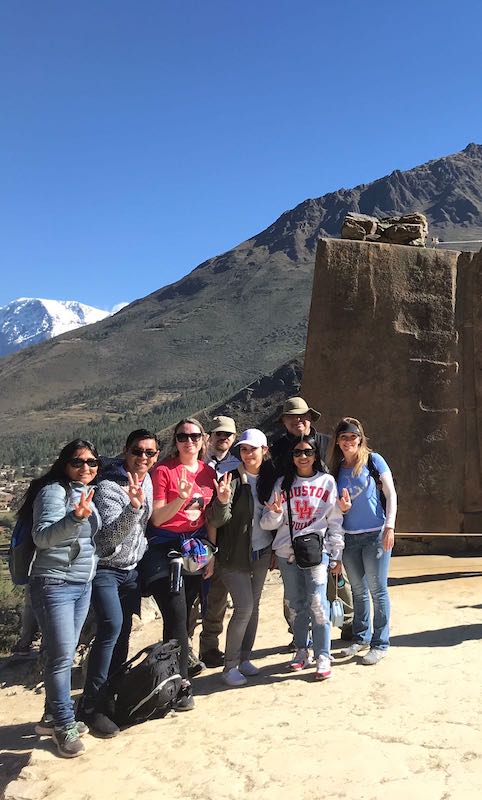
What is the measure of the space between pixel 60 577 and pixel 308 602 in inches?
61.1

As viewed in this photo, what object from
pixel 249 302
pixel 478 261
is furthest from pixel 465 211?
pixel 478 261

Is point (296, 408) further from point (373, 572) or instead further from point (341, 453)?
point (373, 572)

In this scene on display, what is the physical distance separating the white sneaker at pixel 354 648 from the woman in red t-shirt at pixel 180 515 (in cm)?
115

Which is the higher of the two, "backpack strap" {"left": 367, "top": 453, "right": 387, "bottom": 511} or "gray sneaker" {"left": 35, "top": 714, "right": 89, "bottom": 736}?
"backpack strap" {"left": 367, "top": 453, "right": 387, "bottom": 511}

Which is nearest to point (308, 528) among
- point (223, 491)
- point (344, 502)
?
point (344, 502)

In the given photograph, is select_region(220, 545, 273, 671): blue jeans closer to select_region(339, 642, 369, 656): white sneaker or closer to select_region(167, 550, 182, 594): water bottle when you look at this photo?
select_region(167, 550, 182, 594): water bottle

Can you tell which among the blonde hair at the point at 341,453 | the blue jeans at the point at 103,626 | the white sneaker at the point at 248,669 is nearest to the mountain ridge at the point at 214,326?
the blonde hair at the point at 341,453

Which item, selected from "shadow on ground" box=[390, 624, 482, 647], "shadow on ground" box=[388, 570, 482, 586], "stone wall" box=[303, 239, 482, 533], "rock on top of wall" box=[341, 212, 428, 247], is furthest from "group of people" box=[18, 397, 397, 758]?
"rock on top of wall" box=[341, 212, 428, 247]

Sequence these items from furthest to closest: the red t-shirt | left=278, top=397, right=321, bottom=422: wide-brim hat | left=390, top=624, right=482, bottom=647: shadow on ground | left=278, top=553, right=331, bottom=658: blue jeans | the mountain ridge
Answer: the mountain ridge
left=390, top=624, right=482, bottom=647: shadow on ground
left=278, top=397, right=321, bottom=422: wide-brim hat
left=278, top=553, right=331, bottom=658: blue jeans
the red t-shirt

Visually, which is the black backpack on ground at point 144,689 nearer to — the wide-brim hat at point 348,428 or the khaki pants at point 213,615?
the khaki pants at point 213,615

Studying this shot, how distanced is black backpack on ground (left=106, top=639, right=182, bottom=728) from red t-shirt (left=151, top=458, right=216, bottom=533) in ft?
2.34

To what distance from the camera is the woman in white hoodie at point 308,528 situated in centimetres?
432

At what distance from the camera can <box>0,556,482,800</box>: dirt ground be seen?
320 cm

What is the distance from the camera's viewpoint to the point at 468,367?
7.59 meters
